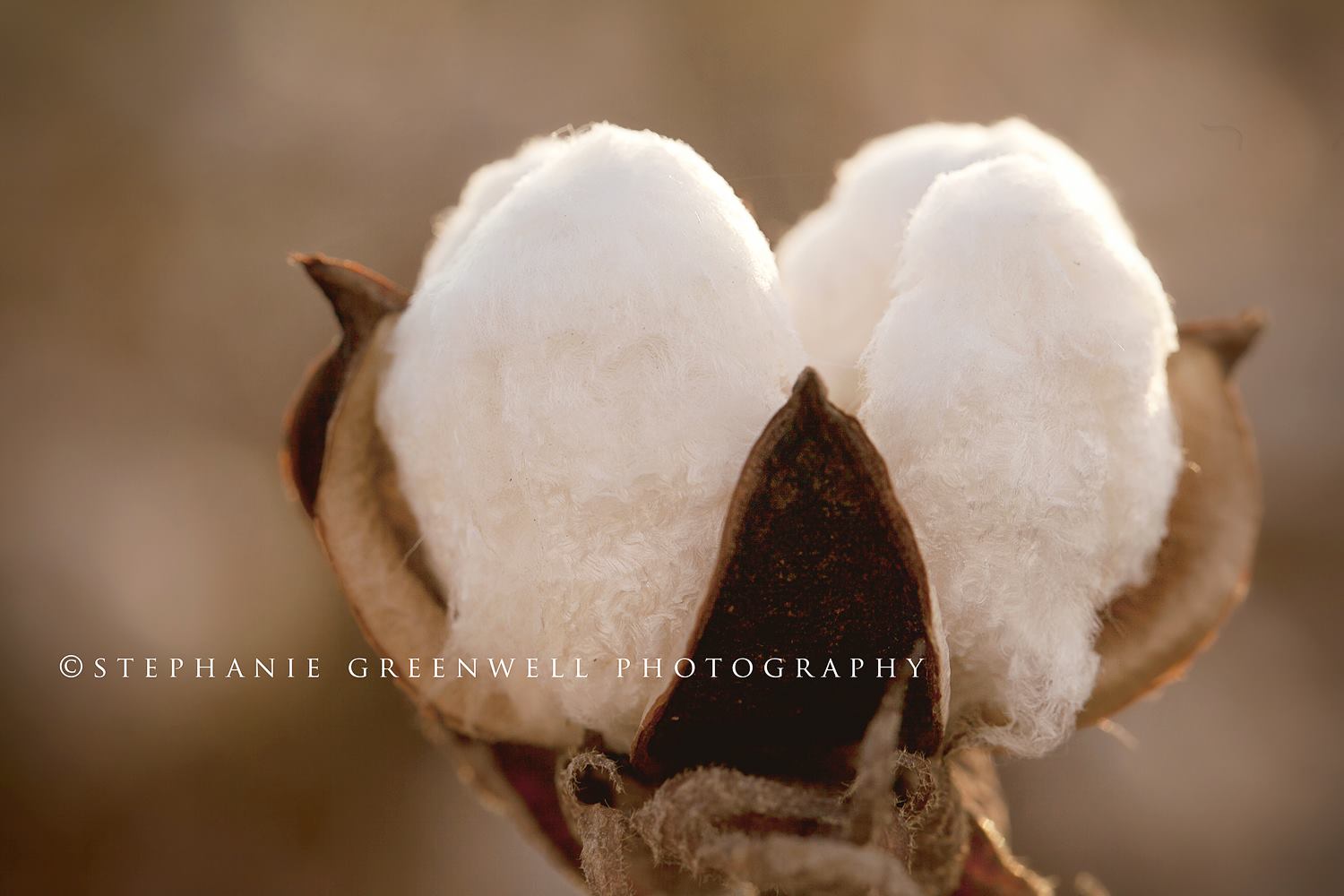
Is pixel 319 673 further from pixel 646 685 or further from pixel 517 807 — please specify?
pixel 646 685

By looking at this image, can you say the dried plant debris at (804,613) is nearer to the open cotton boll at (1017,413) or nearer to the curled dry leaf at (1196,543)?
the open cotton boll at (1017,413)

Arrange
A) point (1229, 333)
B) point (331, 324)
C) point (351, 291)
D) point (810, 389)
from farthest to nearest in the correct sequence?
point (331, 324) < point (1229, 333) < point (351, 291) < point (810, 389)

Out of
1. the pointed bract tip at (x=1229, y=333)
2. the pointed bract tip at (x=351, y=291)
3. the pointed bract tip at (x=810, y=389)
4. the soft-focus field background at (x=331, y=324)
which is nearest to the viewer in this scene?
the pointed bract tip at (x=810, y=389)

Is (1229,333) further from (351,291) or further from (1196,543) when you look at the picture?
(351,291)

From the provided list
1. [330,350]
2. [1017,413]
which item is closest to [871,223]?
[1017,413]

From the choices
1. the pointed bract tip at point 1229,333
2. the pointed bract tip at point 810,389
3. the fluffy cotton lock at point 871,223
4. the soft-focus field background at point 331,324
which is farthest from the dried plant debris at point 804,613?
the soft-focus field background at point 331,324

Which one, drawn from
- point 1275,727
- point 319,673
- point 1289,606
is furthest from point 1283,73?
point 319,673
